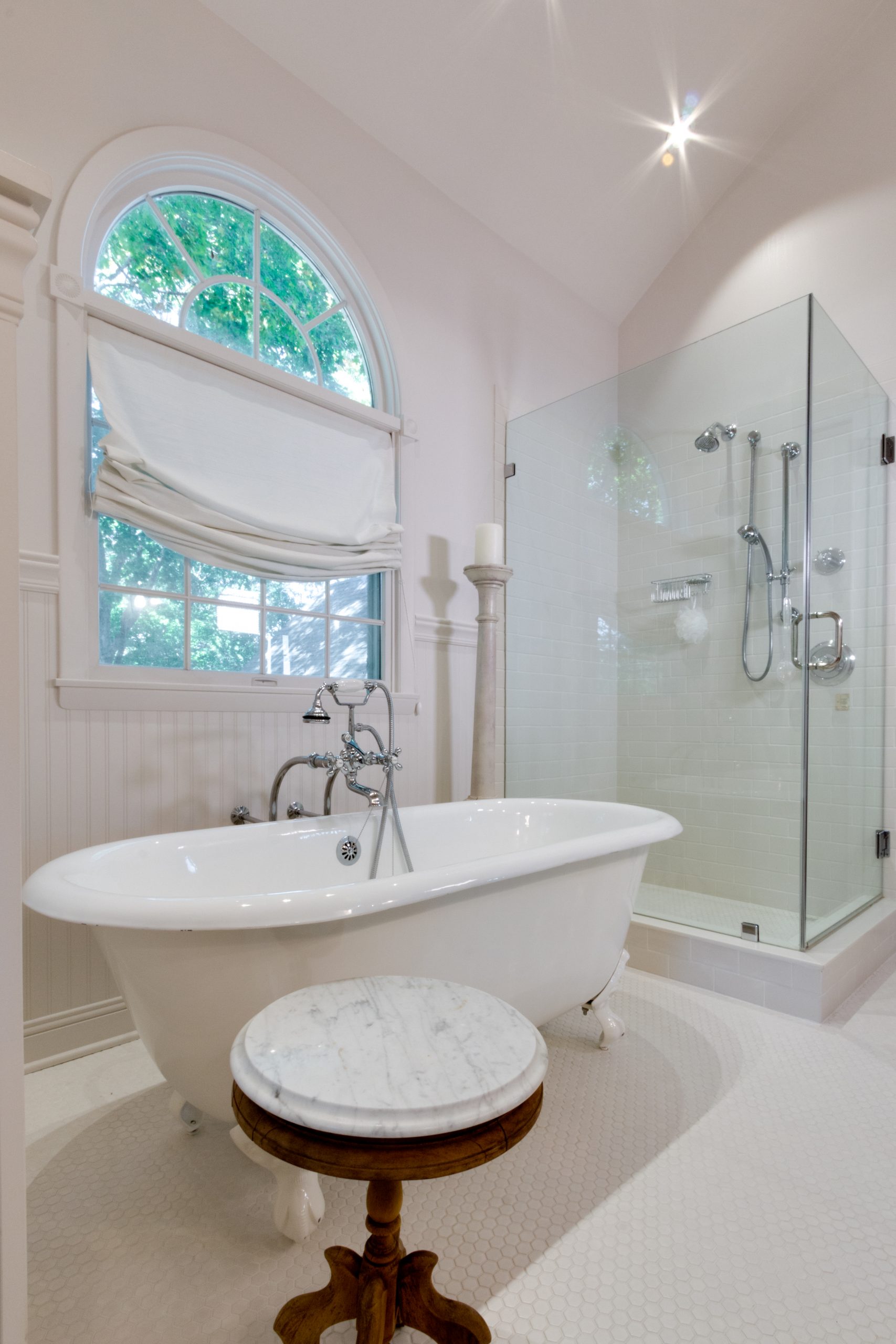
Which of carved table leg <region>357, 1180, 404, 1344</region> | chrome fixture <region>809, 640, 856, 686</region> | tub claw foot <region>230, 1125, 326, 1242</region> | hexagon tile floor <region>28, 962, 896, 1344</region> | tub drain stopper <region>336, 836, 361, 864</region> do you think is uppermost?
chrome fixture <region>809, 640, 856, 686</region>

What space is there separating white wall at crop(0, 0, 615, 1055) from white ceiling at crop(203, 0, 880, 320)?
0.37 feet

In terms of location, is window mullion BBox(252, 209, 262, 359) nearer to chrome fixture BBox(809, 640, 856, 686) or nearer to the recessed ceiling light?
the recessed ceiling light

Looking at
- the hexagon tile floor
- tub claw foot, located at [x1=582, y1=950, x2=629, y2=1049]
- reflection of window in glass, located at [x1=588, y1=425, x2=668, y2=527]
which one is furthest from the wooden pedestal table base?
reflection of window in glass, located at [x1=588, y1=425, x2=668, y2=527]

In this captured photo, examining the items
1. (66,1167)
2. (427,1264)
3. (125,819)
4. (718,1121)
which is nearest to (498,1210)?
(427,1264)

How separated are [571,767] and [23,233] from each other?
2.58 m

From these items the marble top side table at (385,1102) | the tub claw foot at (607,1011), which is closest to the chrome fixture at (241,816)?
the tub claw foot at (607,1011)

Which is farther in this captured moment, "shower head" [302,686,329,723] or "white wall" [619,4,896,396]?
"white wall" [619,4,896,396]

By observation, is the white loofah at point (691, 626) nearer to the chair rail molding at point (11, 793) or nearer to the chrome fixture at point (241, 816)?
the chrome fixture at point (241, 816)

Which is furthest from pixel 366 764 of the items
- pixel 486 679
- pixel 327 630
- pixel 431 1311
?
pixel 431 1311

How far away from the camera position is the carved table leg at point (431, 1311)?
3.10 ft

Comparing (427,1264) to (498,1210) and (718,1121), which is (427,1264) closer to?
(498,1210)

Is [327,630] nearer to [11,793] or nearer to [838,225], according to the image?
[11,793]

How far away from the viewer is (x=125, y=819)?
77.4 inches

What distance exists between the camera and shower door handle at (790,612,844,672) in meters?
2.34
